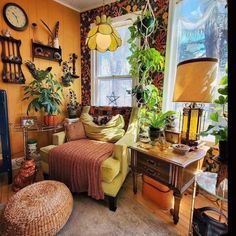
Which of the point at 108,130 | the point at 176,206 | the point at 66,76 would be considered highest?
the point at 66,76

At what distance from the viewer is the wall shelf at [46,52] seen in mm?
2480

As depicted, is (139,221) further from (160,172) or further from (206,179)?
(206,179)

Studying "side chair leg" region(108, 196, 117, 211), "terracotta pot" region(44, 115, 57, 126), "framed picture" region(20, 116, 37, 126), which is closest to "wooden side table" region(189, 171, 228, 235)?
"side chair leg" region(108, 196, 117, 211)

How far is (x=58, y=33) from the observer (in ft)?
9.08

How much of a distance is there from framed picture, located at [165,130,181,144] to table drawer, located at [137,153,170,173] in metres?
→ 0.46

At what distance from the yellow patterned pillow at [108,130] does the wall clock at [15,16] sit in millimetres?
1675

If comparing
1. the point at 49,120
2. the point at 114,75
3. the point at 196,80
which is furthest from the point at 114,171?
the point at 114,75

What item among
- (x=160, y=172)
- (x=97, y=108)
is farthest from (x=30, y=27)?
(x=160, y=172)

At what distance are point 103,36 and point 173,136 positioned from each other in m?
1.35

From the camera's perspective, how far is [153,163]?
1545 millimetres

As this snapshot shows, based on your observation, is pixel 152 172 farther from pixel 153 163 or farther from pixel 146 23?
pixel 146 23

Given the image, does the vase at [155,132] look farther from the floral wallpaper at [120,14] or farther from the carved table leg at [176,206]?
the floral wallpaper at [120,14]
